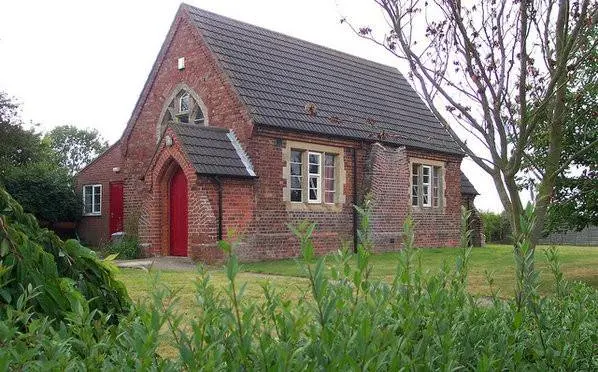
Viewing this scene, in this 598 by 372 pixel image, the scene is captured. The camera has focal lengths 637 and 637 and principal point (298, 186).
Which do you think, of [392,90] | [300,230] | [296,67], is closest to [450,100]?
[300,230]

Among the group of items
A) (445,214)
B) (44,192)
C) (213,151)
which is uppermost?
(213,151)

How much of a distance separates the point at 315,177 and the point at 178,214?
4494 millimetres

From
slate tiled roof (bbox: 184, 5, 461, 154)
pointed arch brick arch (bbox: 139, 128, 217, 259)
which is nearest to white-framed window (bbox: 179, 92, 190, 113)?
slate tiled roof (bbox: 184, 5, 461, 154)

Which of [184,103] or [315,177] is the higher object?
[184,103]

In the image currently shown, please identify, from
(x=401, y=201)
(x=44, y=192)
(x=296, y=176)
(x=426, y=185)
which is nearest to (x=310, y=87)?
(x=296, y=176)

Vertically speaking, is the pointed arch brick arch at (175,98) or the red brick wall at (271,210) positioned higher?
the pointed arch brick arch at (175,98)

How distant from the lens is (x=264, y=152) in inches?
744

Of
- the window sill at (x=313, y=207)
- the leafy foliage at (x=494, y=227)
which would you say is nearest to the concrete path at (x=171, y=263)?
→ the window sill at (x=313, y=207)

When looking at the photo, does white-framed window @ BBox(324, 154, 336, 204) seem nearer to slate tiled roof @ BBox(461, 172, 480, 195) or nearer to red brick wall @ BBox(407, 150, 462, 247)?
red brick wall @ BBox(407, 150, 462, 247)

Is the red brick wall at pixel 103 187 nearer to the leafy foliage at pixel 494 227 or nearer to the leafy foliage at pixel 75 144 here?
the leafy foliage at pixel 494 227

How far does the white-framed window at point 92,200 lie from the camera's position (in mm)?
28234

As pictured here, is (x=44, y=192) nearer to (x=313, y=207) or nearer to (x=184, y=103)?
(x=184, y=103)

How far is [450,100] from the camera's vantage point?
786cm

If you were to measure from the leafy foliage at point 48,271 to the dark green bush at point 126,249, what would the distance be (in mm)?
15318
